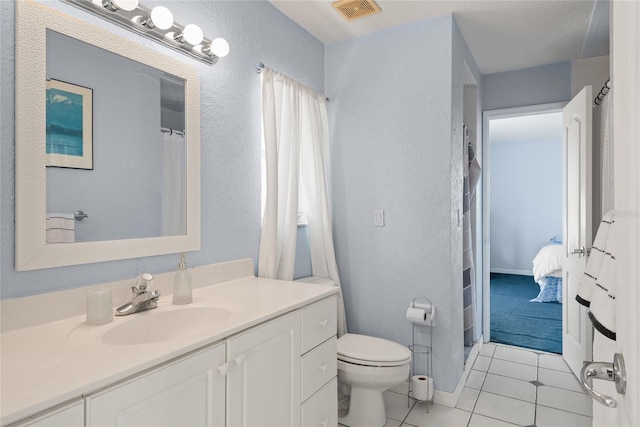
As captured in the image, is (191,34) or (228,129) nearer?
(191,34)

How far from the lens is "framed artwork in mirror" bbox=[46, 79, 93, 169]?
1236 mm

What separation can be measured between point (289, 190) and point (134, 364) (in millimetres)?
1481

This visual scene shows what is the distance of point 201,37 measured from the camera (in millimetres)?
1618

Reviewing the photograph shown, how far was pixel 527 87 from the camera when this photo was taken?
3.31m

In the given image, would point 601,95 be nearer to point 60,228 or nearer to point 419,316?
point 419,316

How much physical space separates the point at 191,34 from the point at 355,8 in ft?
3.67

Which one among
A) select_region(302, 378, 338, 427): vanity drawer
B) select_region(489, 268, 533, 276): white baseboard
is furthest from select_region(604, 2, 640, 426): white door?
select_region(489, 268, 533, 276): white baseboard

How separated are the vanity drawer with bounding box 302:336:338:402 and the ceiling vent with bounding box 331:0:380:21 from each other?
187 cm

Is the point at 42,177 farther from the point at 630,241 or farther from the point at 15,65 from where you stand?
the point at 630,241

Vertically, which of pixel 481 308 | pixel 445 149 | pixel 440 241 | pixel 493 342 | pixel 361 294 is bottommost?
pixel 493 342

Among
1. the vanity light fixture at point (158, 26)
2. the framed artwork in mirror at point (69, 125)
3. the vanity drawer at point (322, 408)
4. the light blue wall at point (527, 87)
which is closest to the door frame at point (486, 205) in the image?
the light blue wall at point (527, 87)

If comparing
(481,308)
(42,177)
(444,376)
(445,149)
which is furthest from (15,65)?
(481,308)

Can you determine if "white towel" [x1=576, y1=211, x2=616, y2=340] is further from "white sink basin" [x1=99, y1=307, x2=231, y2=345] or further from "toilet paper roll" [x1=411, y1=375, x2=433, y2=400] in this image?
"white sink basin" [x1=99, y1=307, x2=231, y2=345]

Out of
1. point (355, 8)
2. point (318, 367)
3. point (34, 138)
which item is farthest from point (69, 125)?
point (355, 8)
